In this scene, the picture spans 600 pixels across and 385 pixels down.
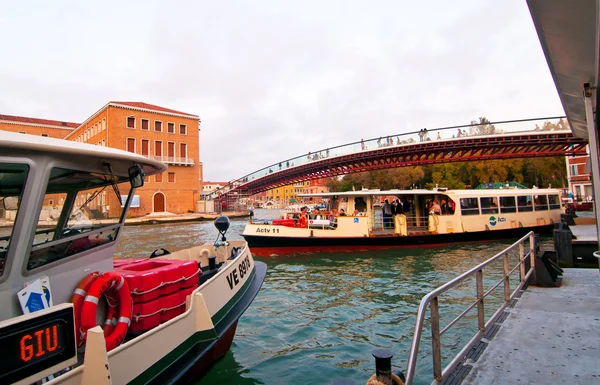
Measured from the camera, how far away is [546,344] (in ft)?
10.9

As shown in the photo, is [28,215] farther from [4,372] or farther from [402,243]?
[402,243]

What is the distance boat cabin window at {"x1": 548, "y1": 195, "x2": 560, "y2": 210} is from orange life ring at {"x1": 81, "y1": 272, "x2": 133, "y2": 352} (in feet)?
74.7

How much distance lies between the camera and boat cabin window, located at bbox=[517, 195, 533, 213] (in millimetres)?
18173

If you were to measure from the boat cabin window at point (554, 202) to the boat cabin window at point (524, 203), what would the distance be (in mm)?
1983

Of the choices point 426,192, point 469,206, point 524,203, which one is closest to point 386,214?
point 426,192

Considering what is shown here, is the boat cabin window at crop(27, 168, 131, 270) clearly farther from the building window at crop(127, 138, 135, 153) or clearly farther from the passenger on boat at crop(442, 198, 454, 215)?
the building window at crop(127, 138, 135, 153)

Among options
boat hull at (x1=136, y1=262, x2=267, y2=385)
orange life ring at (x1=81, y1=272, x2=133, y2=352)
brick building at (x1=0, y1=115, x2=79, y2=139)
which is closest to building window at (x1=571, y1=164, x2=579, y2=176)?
boat hull at (x1=136, y1=262, x2=267, y2=385)

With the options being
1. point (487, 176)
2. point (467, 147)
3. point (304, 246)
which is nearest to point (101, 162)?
point (304, 246)

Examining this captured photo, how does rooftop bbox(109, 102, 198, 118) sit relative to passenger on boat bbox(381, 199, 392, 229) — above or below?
above

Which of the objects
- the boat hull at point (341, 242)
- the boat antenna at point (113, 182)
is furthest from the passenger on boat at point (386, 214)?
the boat antenna at point (113, 182)

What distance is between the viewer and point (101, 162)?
3.25 meters

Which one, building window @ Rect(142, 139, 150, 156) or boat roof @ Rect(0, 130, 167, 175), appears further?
building window @ Rect(142, 139, 150, 156)

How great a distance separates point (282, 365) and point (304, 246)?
9.39 m

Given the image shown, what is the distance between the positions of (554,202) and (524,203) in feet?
10.2
